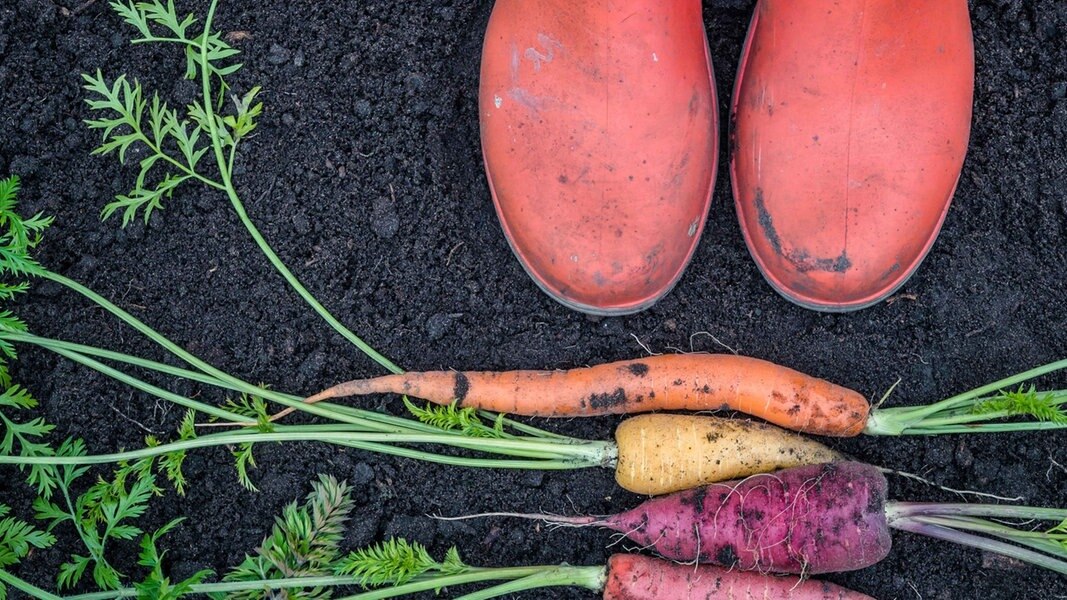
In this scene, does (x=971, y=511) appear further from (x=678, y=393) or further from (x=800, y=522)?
(x=678, y=393)

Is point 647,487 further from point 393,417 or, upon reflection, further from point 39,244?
Result: point 39,244

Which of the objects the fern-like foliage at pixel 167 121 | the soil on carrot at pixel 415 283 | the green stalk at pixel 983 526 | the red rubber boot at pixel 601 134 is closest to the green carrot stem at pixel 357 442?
the soil on carrot at pixel 415 283

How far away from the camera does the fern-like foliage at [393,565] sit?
55.3 inches

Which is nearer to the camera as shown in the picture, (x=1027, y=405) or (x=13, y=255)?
(x=1027, y=405)

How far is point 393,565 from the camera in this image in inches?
55.4

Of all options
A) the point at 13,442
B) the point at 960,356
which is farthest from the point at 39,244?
the point at 960,356

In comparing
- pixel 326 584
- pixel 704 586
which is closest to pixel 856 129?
pixel 704 586

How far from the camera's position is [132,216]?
5.22ft

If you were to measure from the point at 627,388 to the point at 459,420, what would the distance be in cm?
29

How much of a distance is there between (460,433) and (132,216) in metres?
0.69

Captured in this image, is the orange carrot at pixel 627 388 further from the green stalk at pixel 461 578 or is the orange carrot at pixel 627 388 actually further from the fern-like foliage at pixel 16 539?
the fern-like foliage at pixel 16 539

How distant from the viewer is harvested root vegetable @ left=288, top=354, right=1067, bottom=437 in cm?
149

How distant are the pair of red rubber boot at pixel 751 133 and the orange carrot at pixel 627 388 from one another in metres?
0.15

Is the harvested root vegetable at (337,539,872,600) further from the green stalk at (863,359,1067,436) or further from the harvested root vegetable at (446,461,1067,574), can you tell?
the green stalk at (863,359,1067,436)
